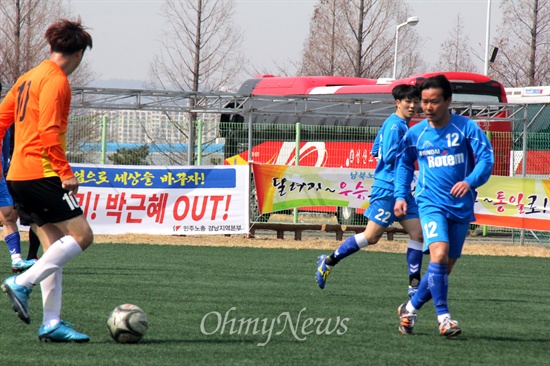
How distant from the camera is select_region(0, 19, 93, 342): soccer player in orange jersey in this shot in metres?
6.02

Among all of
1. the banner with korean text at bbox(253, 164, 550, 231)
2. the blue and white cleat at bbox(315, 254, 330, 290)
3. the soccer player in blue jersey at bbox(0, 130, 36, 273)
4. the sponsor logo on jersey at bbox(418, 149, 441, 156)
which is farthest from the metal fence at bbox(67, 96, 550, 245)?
the sponsor logo on jersey at bbox(418, 149, 441, 156)

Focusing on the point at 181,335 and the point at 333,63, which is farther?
the point at 333,63

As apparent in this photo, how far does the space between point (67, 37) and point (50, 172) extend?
91cm

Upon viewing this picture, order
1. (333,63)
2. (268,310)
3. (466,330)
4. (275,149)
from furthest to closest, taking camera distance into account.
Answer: (333,63) → (275,149) → (268,310) → (466,330)

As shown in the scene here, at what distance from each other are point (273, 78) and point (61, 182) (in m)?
22.3

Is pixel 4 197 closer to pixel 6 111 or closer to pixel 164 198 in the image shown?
pixel 6 111

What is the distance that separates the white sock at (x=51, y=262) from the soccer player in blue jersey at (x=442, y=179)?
256 cm

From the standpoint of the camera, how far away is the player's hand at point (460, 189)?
676 centimetres

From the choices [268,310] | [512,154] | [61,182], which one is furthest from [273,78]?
[61,182]

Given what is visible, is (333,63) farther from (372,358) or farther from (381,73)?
(372,358)

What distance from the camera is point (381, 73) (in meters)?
37.0

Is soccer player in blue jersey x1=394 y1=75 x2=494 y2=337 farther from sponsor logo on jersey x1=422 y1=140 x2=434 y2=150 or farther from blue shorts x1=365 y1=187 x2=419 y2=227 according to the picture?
blue shorts x1=365 y1=187 x2=419 y2=227

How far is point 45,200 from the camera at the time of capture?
6168 mm

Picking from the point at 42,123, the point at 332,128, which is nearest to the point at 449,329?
the point at 42,123
